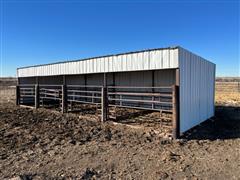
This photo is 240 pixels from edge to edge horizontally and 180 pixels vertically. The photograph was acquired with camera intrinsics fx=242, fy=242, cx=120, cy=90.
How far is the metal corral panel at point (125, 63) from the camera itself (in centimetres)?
742

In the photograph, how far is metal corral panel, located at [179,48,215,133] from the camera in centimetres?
766

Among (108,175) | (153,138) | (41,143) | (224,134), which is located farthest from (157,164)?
(224,134)

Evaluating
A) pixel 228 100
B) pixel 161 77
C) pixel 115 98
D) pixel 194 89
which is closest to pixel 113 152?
pixel 194 89

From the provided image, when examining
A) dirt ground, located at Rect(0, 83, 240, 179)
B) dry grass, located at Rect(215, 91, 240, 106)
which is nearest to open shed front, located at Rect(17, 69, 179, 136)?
dirt ground, located at Rect(0, 83, 240, 179)

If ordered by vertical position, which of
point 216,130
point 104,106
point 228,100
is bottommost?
point 216,130

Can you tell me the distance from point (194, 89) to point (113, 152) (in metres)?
4.40

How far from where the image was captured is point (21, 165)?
4.91 metres

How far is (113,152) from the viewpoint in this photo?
5820 millimetres

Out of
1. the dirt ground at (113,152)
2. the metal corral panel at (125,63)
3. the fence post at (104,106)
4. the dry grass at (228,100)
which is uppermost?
the metal corral panel at (125,63)

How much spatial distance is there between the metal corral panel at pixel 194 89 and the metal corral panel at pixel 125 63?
1.27 feet

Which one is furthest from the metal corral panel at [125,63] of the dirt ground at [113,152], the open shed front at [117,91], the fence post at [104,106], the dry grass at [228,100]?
the dry grass at [228,100]

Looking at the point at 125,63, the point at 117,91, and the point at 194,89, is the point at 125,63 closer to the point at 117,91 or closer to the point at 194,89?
the point at 194,89

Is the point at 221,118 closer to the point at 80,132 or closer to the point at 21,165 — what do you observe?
the point at 80,132

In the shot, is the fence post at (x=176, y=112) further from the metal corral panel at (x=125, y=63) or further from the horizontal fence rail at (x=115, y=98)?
the metal corral panel at (x=125, y=63)
